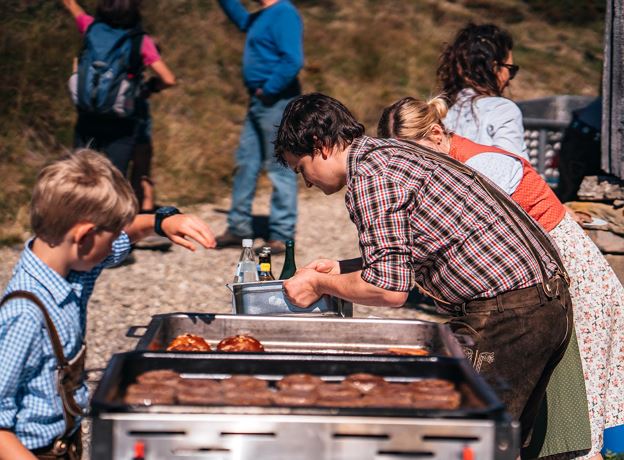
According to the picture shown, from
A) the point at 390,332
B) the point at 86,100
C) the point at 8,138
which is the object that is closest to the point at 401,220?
the point at 390,332

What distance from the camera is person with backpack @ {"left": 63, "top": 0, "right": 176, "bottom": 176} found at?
7598 millimetres

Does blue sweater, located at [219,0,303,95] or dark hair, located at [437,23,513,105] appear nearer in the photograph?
dark hair, located at [437,23,513,105]

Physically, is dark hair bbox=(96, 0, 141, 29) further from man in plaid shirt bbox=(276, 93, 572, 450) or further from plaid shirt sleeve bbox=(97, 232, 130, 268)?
plaid shirt sleeve bbox=(97, 232, 130, 268)

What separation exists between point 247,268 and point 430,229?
146cm

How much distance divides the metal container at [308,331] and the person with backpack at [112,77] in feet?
14.6

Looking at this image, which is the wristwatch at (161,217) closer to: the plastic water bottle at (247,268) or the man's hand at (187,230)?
the man's hand at (187,230)

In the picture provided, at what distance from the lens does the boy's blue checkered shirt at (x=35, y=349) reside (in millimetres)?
2684

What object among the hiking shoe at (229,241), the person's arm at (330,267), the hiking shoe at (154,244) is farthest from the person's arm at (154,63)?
the person's arm at (330,267)

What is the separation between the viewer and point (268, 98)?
8484mm

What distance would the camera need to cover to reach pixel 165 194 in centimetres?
1127

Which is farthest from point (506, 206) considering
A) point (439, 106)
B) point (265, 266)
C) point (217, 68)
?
point (217, 68)

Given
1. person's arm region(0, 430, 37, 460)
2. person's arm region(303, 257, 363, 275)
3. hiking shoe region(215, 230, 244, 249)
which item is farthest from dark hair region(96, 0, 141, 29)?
person's arm region(0, 430, 37, 460)

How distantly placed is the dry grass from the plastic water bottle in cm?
532

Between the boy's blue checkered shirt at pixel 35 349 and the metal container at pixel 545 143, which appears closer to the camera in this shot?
the boy's blue checkered shirt at pixel 35 349
